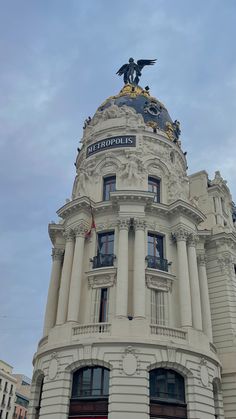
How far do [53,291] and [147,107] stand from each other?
2073 centimetres

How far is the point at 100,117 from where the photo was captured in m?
42.7

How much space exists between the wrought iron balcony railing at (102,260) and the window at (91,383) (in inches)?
313

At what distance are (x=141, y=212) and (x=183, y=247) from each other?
4.35 metres

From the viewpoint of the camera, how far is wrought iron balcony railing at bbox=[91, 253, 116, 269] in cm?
3281

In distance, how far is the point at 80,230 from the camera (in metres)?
34.3

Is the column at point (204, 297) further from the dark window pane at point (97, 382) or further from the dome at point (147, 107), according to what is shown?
the dome at point (147, 107)

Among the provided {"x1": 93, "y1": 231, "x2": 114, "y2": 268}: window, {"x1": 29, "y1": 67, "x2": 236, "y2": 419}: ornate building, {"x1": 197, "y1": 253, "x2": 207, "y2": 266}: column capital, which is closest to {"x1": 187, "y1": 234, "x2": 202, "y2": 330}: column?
{"x1": 29, "y1": 67, "x2": 236, "y2": 419}: ornate building

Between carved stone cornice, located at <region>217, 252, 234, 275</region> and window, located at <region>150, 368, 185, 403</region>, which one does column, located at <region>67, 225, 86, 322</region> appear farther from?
carved stone cornice, located at <region>217, 252, 234, 275</region>

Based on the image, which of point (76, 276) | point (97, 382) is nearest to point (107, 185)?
point (76, 276)

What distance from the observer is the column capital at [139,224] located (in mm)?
32947

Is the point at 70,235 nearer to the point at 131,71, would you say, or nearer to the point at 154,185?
the point at 154,185

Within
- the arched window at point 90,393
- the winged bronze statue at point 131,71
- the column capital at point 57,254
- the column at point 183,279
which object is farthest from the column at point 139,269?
the winged bronze statue at point 131,71

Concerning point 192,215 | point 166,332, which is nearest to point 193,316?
point 166,332

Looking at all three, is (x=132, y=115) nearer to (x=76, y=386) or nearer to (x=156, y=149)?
(x=156, y=149)
